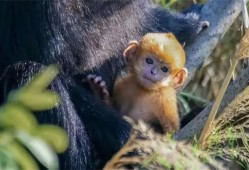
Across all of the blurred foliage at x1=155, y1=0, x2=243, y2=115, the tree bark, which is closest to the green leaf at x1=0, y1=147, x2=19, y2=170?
the tree bark

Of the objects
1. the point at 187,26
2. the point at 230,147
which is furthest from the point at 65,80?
Result: the point at 187,26

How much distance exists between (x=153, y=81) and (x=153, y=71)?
4 centimetres

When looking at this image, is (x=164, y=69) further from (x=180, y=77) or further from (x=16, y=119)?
(x=16, y=119)

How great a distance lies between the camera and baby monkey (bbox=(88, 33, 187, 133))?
2.43 meters

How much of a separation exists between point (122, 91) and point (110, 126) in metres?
0.24

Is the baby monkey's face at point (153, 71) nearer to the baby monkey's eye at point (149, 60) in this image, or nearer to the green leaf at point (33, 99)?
the baby monkey's eye at point (149, 60)

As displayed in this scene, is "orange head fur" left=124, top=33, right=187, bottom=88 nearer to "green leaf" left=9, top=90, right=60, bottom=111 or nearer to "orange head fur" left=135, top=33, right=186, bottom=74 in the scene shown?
"orange head fur" left=135, top=33, right=186, bottom=74

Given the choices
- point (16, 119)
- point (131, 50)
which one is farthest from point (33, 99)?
point (131, 50)

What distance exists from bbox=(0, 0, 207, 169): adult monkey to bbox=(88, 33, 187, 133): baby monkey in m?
0.11

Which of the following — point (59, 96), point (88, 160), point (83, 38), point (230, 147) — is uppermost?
point (83, 38)

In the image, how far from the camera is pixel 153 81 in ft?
8.00

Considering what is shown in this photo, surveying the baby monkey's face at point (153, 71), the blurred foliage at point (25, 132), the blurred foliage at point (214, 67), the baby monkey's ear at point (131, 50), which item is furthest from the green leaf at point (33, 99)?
the blurred foliage at point (214, 67)

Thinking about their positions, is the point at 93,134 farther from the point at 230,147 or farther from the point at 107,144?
the point at 230,147

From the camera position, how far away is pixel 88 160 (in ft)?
7.64
